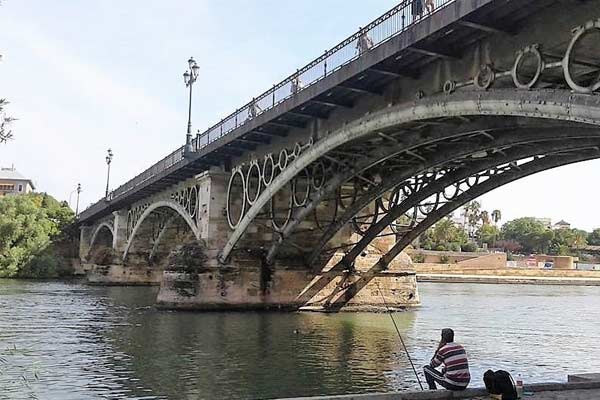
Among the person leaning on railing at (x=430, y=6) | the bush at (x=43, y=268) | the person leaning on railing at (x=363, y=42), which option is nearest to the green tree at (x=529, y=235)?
the bush at (x=43, y=268)

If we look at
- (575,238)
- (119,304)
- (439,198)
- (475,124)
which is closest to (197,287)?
(119,304)

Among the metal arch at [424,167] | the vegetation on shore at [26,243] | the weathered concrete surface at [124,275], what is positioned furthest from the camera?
the vegetation on shore at [26,243]

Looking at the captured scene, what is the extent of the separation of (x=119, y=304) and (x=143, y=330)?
539 inches

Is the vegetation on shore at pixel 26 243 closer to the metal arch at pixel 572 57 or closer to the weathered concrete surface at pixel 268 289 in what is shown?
the weathered concrete surface at pixel 268 289

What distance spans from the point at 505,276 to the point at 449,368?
81.0m

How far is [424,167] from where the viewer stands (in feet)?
74.9

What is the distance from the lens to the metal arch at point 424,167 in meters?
17.0

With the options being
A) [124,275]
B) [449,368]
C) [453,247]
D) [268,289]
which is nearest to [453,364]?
[449,368]

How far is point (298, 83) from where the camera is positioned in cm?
2264

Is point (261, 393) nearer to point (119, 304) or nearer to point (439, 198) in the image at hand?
point (439, 198)

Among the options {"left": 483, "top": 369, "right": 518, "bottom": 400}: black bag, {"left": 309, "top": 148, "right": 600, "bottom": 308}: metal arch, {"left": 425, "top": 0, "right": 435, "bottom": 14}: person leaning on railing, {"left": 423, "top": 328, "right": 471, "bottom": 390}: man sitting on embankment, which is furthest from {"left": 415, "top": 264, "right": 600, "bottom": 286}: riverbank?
{"left": 483, "top": 369, "right": 518, "bottom": 400}: black bag

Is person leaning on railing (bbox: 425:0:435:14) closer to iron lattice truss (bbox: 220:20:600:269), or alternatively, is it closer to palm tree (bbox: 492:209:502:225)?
iron lattice truss (bbox: 220:20:600:269)

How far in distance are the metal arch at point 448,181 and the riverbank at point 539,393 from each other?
937 centimetres

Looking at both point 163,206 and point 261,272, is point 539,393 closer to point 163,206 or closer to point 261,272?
point 261,272
